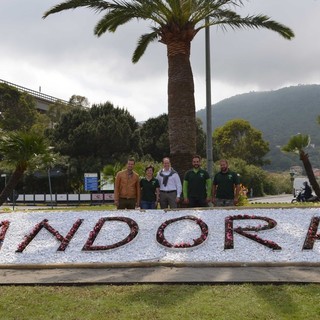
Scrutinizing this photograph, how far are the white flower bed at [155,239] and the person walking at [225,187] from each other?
83 centimetres

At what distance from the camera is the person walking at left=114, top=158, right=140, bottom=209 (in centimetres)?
1038

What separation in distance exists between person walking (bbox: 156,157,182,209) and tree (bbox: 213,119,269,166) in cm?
6474

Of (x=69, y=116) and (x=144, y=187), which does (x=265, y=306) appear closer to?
(x=144, y=187)

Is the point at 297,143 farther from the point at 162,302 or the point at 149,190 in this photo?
the point at 162,302

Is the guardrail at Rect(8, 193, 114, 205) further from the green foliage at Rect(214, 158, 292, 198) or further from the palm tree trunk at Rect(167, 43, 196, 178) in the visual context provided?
the palm tree trunk at Rect(167, 43, 196, 178)

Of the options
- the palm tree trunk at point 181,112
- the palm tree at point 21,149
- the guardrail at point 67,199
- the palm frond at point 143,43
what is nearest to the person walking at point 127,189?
the palm tree at point 21,149

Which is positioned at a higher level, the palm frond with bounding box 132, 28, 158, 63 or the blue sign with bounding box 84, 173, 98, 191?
the palm frond with bounding box 132, 28, 158, 63

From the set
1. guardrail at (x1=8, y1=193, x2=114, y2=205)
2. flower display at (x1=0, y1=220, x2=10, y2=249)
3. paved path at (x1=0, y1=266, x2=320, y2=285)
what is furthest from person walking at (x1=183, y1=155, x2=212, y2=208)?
guardrail at (x1=8, y1=193, x2=114, y2=205)

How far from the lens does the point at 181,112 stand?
14305 mm

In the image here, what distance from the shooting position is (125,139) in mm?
45719

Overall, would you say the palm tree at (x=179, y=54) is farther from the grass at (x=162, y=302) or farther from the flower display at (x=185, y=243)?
the grass at (x=162, y=302)

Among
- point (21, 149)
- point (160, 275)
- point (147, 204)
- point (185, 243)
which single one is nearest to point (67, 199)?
point (21, 149)

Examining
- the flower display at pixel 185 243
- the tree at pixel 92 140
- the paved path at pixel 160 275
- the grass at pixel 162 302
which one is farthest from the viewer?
the tree at pixel 92 140

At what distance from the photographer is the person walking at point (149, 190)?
10500 mm
